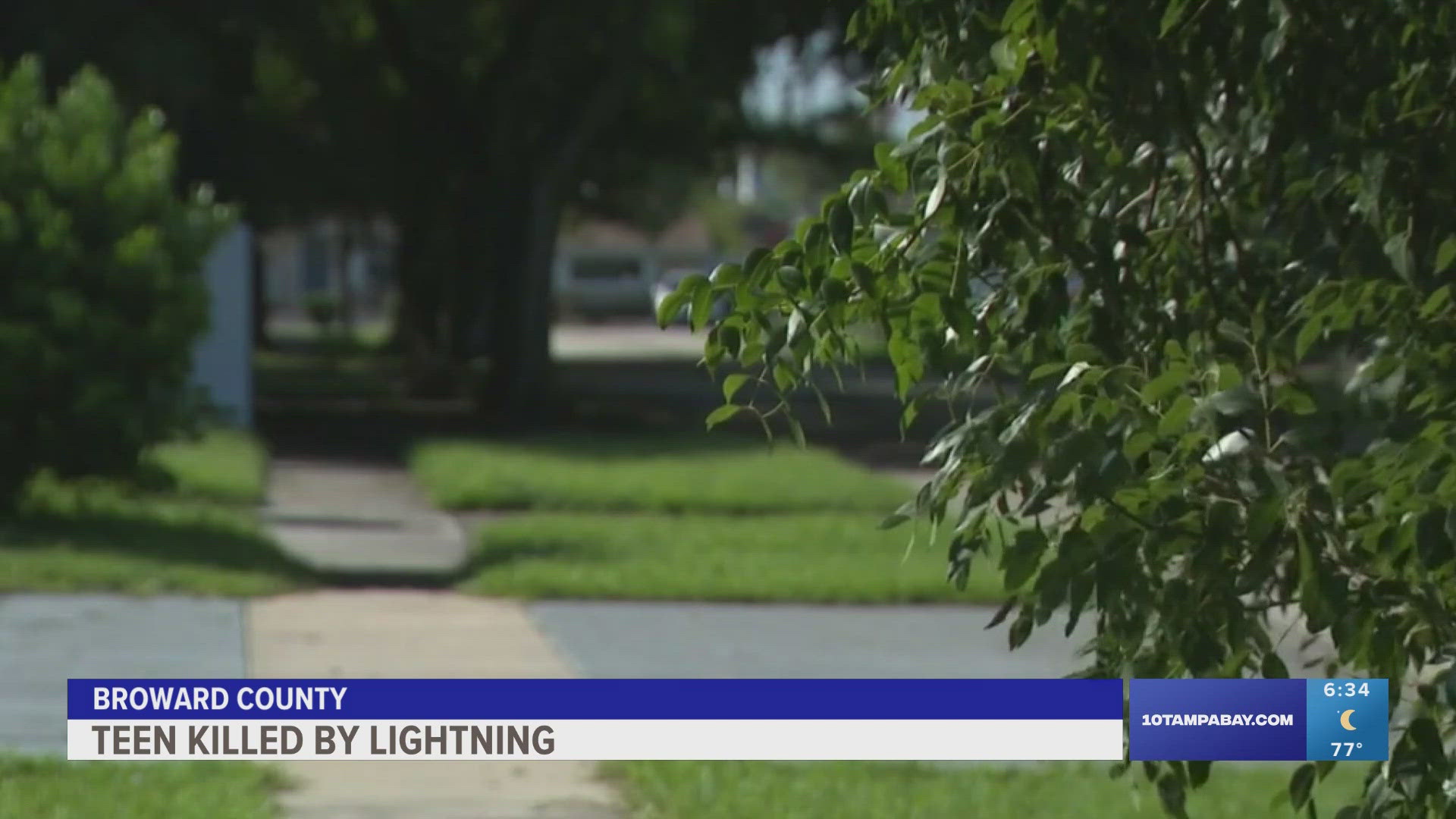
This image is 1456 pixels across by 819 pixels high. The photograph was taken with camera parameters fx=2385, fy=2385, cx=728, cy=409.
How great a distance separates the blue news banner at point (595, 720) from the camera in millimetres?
6078

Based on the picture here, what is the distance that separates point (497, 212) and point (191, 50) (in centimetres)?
441

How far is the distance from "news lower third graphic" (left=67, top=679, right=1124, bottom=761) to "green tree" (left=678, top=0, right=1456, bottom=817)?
3.66 ft

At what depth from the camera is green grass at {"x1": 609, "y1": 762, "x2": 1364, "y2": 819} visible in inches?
306

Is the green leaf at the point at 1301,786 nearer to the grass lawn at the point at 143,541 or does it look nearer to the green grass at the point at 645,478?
the grass lawn at the point at 143,541

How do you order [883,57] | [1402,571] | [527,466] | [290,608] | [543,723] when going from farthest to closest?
[527,466]
[290,608]
[543,723]
[883,57]
[1402,571]

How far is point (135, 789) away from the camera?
7789 millimetres

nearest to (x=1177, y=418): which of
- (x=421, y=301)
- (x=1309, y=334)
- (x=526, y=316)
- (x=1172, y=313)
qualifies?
(x=1309, y=334)

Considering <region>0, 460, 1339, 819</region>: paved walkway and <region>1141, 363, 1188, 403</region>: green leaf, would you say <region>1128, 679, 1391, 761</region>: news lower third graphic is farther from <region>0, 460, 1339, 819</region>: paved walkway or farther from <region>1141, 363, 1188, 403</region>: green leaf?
<region>0, 460, 1339, 819</region>: paved walkway

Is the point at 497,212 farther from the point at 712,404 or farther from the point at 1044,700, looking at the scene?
the point at 1044,700

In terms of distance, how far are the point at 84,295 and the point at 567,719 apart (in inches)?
337

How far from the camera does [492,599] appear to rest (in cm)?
1315

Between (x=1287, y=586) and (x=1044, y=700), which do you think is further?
(x=1044, y=700)

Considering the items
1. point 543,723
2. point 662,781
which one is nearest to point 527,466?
point 662,781

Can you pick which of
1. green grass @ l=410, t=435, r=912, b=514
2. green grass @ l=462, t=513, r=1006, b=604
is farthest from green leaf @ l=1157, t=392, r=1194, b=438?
green grass @ l=410, t=435, r=912, b=514
